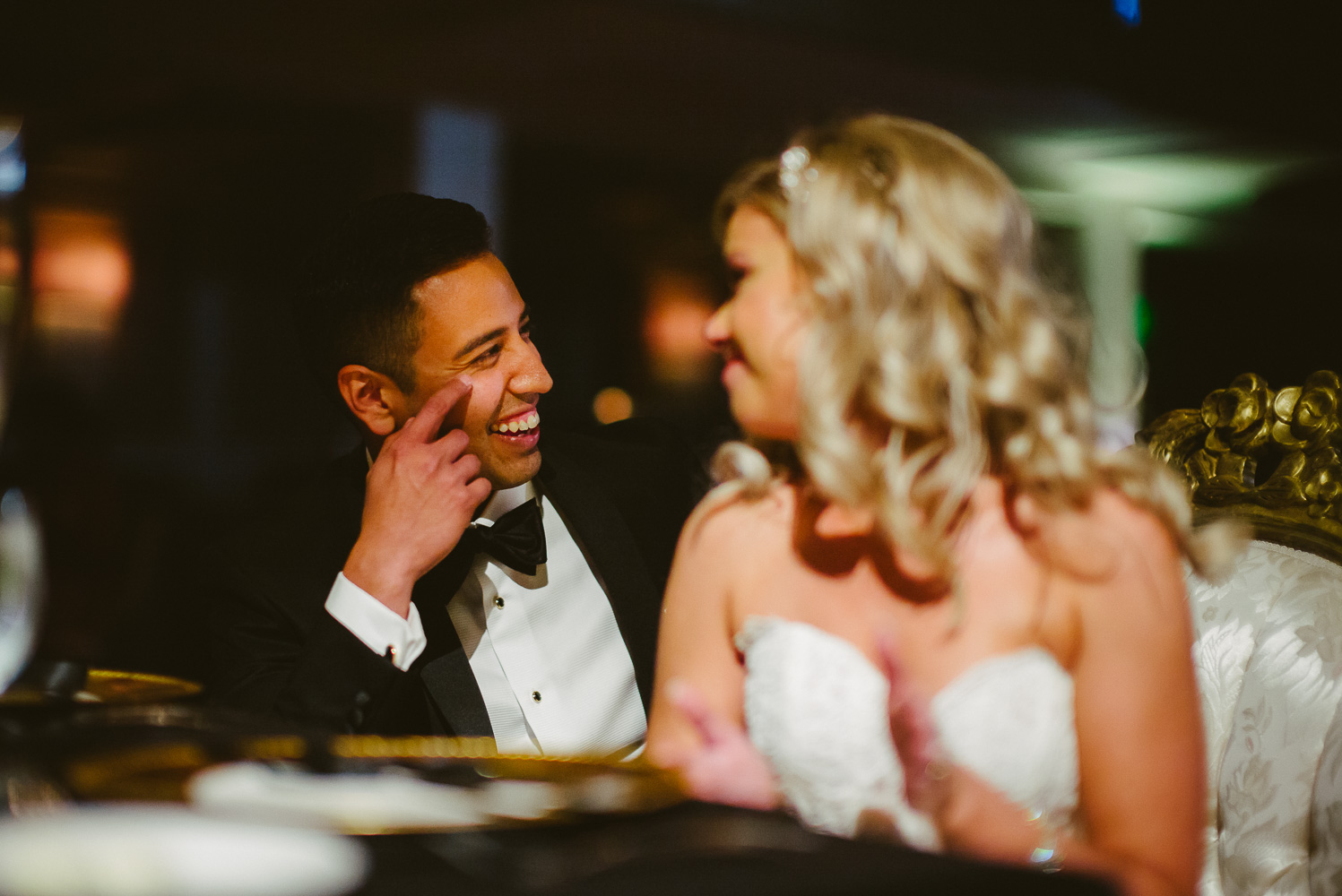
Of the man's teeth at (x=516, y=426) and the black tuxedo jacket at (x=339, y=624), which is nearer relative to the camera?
the black tuxedo jacket at (x=339, y=624)

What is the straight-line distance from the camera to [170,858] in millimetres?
756

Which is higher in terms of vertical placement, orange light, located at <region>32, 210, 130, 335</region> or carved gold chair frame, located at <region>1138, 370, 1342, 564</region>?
carved gold chair frame, located at <region>1138, 370, 1342, 564</region>

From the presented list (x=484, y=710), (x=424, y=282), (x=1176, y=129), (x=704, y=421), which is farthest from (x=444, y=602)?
(x=1176, y=129)

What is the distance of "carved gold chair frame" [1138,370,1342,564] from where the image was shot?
1818mm

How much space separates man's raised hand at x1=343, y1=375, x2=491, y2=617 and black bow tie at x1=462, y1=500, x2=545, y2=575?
0.47 feet

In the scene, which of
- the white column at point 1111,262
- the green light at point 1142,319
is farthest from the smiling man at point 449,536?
the white column at point 1111,262

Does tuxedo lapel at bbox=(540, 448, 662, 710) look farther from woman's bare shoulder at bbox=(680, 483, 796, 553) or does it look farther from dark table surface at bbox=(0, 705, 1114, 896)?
dark table surface at bbox=(0, 705, 1114, 896)

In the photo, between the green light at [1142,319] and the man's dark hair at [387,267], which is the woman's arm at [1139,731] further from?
the green light at [1142,319]

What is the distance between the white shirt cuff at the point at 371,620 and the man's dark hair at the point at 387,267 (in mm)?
473

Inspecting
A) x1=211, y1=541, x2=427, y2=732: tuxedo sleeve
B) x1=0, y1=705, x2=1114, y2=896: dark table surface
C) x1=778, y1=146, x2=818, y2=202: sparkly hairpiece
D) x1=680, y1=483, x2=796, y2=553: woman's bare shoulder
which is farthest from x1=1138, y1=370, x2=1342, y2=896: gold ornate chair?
x1=211, y1=541, x2=427, y2=732: tuxedo sleeve

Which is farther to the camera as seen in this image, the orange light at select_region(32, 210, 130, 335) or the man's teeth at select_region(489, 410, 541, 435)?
the orange light at select_region(32, 210, 130, 335)

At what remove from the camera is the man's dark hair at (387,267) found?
221cm

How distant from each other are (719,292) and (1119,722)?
5917mm

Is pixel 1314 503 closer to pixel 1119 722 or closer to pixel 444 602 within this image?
pixel 1119 722
